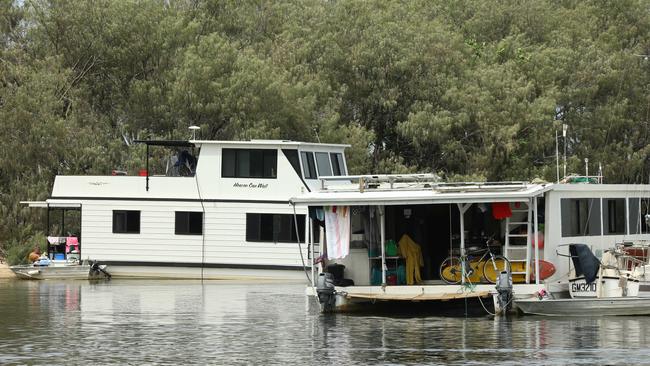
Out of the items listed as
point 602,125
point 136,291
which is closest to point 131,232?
point 136,291

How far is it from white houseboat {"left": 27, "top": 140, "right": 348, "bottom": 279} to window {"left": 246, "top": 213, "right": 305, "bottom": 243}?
0.10ft

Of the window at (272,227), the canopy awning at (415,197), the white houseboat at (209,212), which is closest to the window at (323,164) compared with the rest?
the white houseboat at (209,212)

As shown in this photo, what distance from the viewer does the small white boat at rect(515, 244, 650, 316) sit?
99.2 ft

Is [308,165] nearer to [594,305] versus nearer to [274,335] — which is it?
[594,305]

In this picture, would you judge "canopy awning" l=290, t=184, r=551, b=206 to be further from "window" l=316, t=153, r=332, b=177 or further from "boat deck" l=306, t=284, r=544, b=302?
"window" l=316, t=153, r=332, b=177

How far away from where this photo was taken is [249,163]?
42656 mm

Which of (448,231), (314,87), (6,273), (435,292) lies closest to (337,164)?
(448,231)

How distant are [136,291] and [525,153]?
23.7 meters

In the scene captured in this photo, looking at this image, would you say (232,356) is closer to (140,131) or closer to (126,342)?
(126,342)

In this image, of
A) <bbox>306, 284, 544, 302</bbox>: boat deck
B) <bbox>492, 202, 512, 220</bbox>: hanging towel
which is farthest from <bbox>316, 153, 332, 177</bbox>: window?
<bbox>492, 202, 512, 220</bbox>: hanging towel

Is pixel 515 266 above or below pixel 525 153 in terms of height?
below

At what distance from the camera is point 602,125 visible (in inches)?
2420

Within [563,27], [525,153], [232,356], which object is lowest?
[232,356]

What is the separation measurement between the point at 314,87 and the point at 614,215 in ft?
75.2
